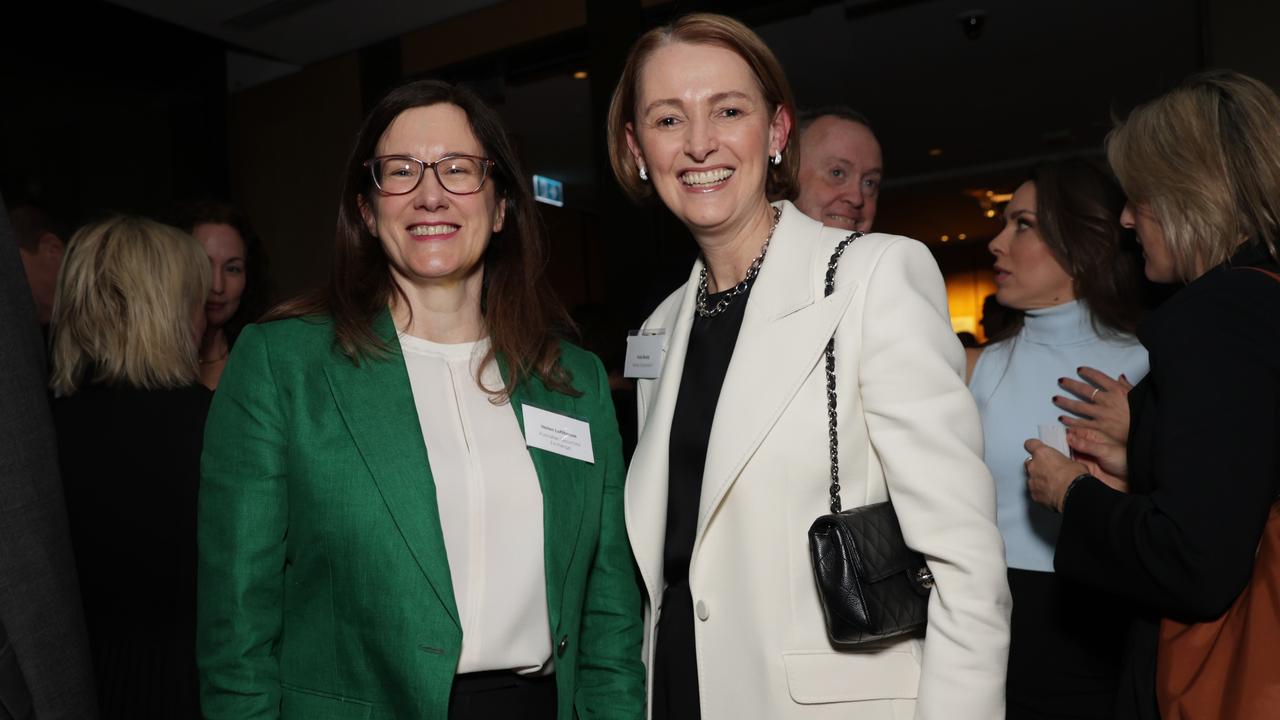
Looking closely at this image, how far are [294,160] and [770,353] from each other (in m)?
5.64

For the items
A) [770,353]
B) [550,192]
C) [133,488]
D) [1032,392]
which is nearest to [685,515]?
[770,353]

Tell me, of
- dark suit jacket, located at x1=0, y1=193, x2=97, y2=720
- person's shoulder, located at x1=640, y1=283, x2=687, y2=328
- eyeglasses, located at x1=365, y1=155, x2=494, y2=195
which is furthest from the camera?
person's shoulder, located at x1=640, y1=283, x2=687, y2=328

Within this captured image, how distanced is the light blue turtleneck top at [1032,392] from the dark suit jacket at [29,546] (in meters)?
2.02

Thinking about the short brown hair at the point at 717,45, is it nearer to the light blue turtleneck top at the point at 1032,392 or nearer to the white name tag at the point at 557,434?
the white name tag at the point at 557,434

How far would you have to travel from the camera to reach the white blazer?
135cm

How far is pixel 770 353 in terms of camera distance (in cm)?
154

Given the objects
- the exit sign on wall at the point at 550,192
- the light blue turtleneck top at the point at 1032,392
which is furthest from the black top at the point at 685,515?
the exit sign on wall at the point at 550,192

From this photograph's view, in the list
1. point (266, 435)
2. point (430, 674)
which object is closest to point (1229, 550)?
point (430, 674)

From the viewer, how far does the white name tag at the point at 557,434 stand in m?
1.68

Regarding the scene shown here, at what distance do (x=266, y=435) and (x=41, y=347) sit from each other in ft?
1.20

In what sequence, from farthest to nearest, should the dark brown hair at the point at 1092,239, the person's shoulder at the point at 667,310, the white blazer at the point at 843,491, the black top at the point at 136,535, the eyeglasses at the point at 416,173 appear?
the dark brown hair at the point at 1092,239
the black top at the point at 136,535
the person's shoulder at the point at 667,310
the eyeglasses at the point at 416,173
the white blazer at the point at 843,491

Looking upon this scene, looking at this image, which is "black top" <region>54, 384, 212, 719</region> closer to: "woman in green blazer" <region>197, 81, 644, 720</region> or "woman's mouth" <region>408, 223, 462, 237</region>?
"woman in green blazer" <region>197, 81, 644, 720</region>

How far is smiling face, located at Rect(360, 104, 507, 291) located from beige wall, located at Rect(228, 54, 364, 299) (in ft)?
15.0

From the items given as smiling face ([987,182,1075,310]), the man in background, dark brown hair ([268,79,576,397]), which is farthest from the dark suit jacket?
the man in background
